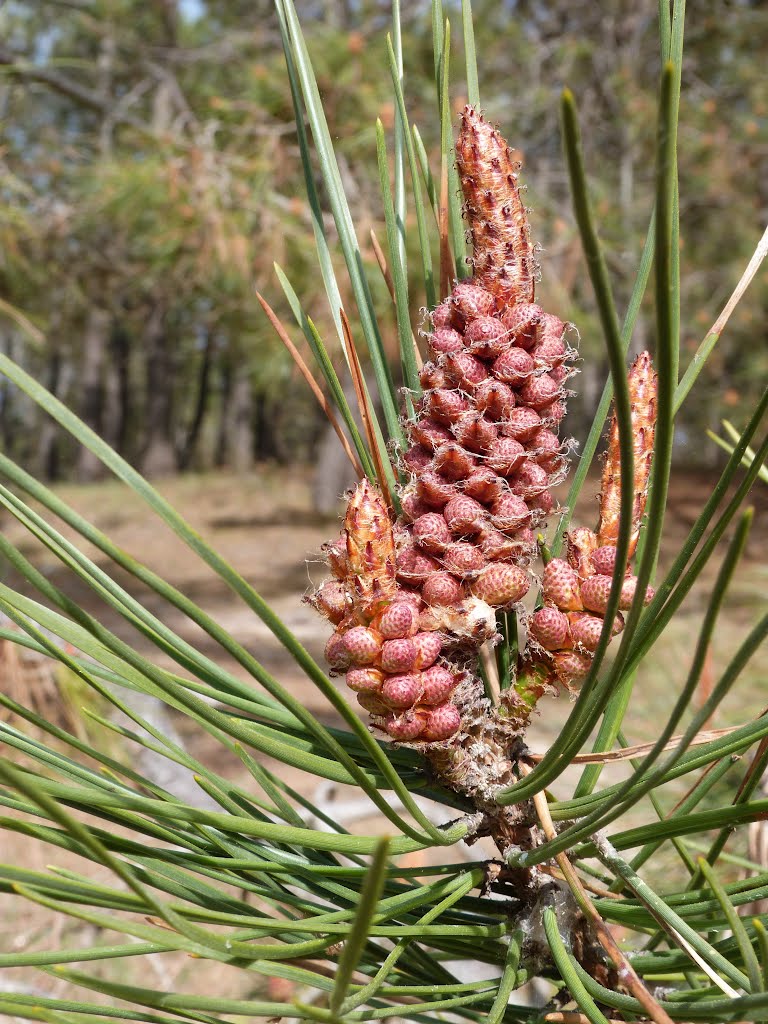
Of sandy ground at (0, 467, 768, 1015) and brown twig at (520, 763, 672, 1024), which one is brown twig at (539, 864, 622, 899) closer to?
brown twig at (520, 763, 672, 1024)

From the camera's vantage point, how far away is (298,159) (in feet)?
7.00

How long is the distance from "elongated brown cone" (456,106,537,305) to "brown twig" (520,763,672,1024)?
191mm

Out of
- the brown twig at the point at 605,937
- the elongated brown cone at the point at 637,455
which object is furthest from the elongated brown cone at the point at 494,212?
the brown twig at the point at 605,937

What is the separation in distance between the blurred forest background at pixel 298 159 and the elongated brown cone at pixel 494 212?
0.45 ft

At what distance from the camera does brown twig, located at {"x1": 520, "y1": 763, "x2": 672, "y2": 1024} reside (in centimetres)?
24

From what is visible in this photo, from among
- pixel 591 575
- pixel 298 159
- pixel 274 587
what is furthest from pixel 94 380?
pixel 591 575

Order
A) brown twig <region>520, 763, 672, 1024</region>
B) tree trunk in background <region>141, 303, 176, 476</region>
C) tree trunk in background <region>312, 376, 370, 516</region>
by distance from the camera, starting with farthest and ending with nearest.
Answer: tree trunk in background <region>141, 303, 176, 476</region> < tree trunk in background <region>312, 376, 370, 516</region> < brown twig <region>520, 763, 672, 1024</region>

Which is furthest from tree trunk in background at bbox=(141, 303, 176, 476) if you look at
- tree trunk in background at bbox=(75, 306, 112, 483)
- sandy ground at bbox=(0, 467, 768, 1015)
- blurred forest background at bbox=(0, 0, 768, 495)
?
blurred forest background at bbox=(0, 0, 768, 495)

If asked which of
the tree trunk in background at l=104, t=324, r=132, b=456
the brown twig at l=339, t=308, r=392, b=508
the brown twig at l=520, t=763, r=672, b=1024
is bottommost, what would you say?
the brown twig at l=520, t=763, r=672, b=1024

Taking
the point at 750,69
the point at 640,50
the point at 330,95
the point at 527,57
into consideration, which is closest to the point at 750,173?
the point at 750,69

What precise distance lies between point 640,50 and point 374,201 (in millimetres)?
2386

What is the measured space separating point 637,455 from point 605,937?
17cm

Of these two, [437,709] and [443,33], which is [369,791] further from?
[443,33]

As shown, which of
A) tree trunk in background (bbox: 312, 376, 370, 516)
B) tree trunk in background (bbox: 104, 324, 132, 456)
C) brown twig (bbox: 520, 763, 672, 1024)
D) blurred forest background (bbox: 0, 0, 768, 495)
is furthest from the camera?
tree trunk in background (bbox: 104, 324, 132, 456)
